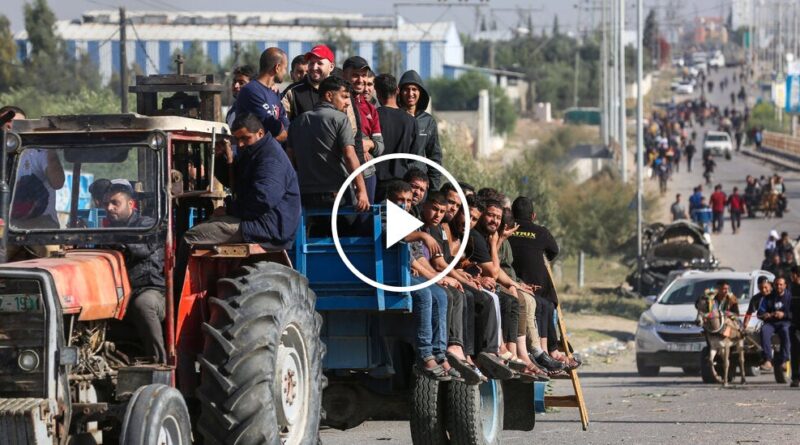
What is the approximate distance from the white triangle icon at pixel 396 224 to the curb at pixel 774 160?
78.9m

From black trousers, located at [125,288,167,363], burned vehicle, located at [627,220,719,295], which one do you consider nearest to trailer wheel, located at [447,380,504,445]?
black trousers, located at [125,288,167,363]

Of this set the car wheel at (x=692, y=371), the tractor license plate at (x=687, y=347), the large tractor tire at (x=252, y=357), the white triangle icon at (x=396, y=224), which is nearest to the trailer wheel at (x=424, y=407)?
the white triangle icon at (x=396, y=224)

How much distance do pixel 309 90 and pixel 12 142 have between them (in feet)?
11.1

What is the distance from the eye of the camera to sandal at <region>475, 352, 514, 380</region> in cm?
1274

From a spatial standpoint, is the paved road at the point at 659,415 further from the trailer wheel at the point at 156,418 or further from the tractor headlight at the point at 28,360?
the tractor headlight at the point at 28,360

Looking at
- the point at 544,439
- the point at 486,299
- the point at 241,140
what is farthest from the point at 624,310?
the point at 241,140

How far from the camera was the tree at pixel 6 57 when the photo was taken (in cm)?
7619

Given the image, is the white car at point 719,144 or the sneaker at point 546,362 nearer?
the sneaker at point 546,362

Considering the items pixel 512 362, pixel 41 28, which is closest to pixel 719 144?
pixel 41 28

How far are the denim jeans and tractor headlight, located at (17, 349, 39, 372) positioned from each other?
3.62m

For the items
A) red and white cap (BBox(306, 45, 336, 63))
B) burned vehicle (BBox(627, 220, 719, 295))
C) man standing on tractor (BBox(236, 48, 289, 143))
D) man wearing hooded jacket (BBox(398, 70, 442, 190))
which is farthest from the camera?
burned vehicle (BBox(627, 220, 719, 295))

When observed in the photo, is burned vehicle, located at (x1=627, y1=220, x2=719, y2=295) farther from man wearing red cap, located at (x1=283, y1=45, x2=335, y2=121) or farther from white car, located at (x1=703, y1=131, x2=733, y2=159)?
white car, located at (x1=703, y1=131, x2=733, y2=159)

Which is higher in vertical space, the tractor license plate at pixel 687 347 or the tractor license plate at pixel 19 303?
the tractor license plate at pixel 19 303

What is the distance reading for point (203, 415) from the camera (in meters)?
9.17
